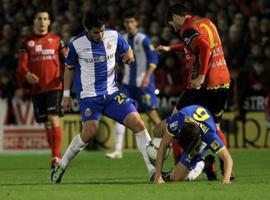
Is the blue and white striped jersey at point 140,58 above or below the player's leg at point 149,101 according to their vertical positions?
above

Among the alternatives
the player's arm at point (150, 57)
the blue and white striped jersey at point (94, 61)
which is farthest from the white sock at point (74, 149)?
the player's arm at point (150, 57)

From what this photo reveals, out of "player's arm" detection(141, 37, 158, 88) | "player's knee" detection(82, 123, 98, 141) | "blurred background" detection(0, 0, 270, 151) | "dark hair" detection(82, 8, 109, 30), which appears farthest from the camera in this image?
"blurred background" detection(0, 0, 270, 151)

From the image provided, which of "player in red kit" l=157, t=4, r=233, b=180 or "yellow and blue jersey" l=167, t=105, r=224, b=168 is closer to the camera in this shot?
"yellow and blue jersey" l=167, t=105, r=224, b=168

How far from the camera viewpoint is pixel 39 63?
1483 centimetres

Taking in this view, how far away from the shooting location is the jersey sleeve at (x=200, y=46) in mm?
10844

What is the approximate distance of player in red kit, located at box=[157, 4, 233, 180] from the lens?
11.0 meters

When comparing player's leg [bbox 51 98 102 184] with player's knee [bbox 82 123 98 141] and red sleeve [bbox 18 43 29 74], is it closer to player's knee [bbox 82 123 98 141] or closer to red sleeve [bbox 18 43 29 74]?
player's knee [bbox 82 123 98 141]

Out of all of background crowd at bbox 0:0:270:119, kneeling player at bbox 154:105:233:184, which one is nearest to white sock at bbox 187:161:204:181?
kneeling player at bbox 154:105:233:184

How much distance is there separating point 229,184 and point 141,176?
2.18m

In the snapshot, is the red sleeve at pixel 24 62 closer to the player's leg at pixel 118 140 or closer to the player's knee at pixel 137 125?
the player's leg at pixel 118 140

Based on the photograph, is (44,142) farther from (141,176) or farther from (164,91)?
(141,176)

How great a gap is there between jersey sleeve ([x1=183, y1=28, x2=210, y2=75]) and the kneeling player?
1.63 feet

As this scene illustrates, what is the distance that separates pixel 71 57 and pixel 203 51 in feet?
5.14

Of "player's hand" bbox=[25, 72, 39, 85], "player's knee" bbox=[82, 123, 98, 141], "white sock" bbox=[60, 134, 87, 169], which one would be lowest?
"white sock" bbox=[60, 134, 87, 169]
